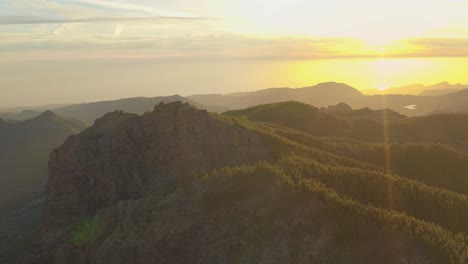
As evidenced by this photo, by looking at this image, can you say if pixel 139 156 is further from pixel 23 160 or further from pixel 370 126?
pixel 23 160

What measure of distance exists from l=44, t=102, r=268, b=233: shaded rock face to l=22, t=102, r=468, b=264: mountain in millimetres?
111

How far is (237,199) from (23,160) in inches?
6139

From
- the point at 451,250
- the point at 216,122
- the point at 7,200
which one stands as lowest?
the point at 7,200

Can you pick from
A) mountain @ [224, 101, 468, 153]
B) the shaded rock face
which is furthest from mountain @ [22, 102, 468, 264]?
mountain @ [224, 101, 468, 153]

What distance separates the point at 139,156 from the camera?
142ft

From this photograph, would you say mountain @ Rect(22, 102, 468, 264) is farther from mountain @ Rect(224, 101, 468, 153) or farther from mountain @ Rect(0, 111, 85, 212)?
mountain @ Rect(0, 111, 85, 212)

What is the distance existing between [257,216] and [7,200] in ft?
329

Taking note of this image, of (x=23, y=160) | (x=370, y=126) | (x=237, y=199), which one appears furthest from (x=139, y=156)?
(x=23, y=160)

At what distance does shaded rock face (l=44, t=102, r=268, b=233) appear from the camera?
1604 inches

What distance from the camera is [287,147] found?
1609 inches

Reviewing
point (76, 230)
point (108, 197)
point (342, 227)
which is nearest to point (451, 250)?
point (342, 227)

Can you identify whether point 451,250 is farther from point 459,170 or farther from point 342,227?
point 459,170

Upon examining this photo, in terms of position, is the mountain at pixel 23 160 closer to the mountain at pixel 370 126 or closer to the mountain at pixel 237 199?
the mountain at pixel 370 126

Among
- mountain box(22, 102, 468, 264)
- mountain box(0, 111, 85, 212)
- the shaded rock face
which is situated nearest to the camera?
mountain box(22, 102, 468, 264)
